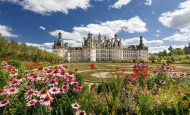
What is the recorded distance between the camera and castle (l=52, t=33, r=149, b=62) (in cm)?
6031

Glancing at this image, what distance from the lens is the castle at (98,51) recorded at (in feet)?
198

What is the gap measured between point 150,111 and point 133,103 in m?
0.47

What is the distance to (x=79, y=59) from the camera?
6444 centimetres

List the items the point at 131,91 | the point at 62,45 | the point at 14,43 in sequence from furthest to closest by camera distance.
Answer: the point at 62,45
the point at 14,43
the point at 131,91

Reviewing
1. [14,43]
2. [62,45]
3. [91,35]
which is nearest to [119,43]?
[91,35]

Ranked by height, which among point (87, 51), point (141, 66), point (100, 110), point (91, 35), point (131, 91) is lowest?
point (100, 110)

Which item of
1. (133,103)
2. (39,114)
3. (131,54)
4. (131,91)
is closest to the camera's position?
(39,114)

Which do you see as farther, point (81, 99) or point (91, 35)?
point (91, 35)

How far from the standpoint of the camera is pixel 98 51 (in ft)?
213

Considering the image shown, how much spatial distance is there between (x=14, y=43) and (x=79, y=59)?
39.2m

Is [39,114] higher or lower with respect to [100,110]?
higher

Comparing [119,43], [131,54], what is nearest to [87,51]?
[119,43]

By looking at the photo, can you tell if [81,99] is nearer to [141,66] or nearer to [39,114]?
[39,114]

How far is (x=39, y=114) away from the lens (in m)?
1.65
